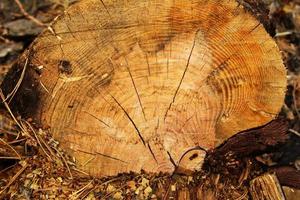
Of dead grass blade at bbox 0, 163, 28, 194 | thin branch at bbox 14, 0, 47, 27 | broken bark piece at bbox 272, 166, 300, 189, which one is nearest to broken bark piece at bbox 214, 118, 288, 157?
broken bark piece at bbox 272, 166, 300, 189

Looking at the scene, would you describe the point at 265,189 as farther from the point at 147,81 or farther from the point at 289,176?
the point at 147,81

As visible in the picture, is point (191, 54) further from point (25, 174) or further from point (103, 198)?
point (25, 174)

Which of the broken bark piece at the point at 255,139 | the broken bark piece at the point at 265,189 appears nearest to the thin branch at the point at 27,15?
the broken bark piece at the point at 255,139

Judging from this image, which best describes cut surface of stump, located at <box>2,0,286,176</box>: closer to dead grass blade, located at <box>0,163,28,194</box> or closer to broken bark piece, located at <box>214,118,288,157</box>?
broken bark piece, located at <box>214,118,288,157</box>

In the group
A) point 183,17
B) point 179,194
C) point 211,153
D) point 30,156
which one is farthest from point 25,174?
point 183,17

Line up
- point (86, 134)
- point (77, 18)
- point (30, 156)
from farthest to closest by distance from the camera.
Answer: point (30, 156) → point (86, 134) → point (77, 18)

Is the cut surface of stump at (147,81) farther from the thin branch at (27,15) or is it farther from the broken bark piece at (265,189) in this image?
the thin branch at (27,15)

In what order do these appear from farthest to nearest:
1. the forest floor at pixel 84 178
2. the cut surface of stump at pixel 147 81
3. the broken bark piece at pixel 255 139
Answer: the broken bark piece at pixel 255 139 → the forest floor at pixel 84 178 → the cut surface of stump at pixel 147 81
